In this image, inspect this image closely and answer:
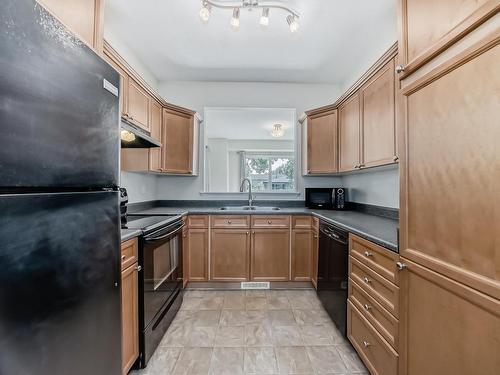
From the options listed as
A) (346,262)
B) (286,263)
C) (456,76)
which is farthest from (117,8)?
(286,263)

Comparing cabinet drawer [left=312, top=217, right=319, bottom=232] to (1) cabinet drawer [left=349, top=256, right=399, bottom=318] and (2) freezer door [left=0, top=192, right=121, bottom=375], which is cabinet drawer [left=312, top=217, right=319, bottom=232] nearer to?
(1) cabinet drawer [left=349, top=256, right=399, bottom=318]

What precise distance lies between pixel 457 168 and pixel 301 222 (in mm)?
2020

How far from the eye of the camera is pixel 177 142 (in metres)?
3.01

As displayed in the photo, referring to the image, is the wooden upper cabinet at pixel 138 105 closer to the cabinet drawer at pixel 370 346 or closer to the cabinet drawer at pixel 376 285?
the cabinet drawer at pixel 376 285

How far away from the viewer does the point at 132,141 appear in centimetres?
204

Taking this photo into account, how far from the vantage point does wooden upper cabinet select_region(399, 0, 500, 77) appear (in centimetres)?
81

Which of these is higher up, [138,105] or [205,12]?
[205,12]

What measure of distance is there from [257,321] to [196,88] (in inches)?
120

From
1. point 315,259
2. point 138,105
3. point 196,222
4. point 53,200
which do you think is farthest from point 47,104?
point 315,259

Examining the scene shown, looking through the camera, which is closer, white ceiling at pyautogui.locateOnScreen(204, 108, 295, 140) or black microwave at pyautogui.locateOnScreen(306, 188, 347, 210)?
black microwave at pyautogui.locateOnScreen(306, 188, 347, 210)

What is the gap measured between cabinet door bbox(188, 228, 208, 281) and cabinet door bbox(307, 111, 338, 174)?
1.64m

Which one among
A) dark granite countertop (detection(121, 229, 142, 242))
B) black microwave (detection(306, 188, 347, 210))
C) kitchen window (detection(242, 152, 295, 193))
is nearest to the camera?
dark granite countertop (detection(121, 229, 142, 242))

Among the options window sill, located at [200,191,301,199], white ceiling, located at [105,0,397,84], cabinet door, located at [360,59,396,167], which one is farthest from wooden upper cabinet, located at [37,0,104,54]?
window sill, located at [200,191,301,199]

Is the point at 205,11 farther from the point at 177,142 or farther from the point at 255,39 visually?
the point at 177,142
